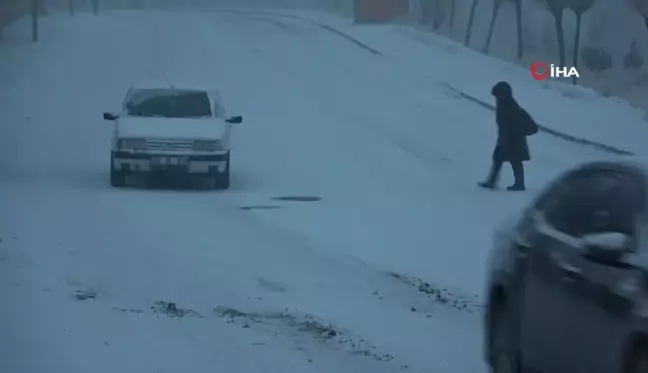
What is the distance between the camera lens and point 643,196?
22.6 ft

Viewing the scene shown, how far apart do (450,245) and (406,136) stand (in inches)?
518

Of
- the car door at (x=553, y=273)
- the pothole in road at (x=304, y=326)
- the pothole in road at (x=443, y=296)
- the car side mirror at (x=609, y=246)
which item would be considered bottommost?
the pothole in road at (x=443, y=296)

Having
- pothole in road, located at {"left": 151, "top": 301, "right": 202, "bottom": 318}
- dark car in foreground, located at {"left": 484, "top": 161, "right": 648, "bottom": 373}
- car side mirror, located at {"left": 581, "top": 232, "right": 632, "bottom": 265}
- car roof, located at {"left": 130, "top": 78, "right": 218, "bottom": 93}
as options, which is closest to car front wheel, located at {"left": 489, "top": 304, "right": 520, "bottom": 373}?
dark car in foreground, located at {"left": 484, "top": 161, "right": 648, "bottom": 373}

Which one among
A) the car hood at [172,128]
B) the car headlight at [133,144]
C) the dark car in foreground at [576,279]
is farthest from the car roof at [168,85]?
the dark car in foreground at [576,279]

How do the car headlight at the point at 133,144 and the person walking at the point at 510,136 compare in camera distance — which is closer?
the car headlight at the point at 133,144

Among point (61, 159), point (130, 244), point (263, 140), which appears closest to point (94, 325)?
point (130, 244)

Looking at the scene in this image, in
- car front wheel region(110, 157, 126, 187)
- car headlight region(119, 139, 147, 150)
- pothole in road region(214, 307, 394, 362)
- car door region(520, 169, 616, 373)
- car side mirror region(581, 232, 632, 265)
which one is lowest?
car front wheel region(110, 157, 126, 187)

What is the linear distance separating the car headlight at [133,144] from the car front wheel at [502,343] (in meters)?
11.8

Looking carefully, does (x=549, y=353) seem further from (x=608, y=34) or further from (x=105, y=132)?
(x=608, y=34)

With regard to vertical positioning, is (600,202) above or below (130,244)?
above

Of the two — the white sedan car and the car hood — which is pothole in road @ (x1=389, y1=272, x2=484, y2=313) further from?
the car hood

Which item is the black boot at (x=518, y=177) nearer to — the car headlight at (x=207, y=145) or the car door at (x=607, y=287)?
the car headlight at (x=207, y=145)

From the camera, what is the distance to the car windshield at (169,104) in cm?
2084

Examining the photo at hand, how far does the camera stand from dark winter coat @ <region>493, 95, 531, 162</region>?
69.1ft
